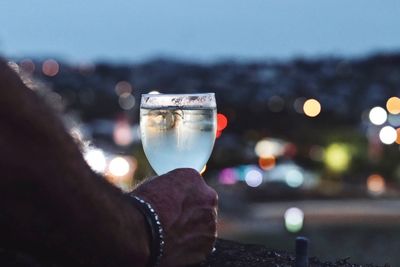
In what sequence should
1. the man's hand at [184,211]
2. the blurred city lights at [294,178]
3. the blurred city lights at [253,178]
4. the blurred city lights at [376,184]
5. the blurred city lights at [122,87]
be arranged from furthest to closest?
the blurred city lights at [122,87]
the blurred city lights at [294,178]
the blurred city lights at [253,178]
the blurred city lights at [376,184]
the man's hand at [184,211]

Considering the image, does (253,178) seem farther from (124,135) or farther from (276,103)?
(276,103)

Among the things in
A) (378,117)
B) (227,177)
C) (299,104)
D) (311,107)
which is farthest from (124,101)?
(227,177)

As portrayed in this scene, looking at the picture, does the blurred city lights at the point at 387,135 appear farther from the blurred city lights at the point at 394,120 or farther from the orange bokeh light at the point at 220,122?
the orange bokeh light at the point at 220,122

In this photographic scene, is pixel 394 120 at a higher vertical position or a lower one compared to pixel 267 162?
higher

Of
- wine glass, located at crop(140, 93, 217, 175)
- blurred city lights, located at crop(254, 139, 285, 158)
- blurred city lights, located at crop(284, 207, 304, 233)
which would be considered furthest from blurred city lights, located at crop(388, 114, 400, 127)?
wine glass, located at crop(140, 93, 217, 175)

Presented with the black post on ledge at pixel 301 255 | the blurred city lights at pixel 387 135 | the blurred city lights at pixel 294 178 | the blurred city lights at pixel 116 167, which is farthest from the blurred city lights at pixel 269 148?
the black post on ledge at pixel 301 255
